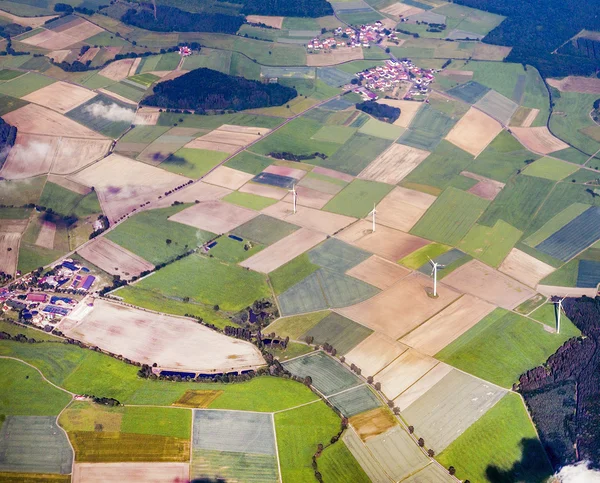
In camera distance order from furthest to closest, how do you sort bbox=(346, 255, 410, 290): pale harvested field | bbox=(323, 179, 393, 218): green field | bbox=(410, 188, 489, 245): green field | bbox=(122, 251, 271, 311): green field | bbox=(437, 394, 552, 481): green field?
1. bbox=(323, 179, 393, 218): green field
2. bbox=(410, 188, 489, 245): green field
3. bbox=(346, 255, 410, 290): pale harvested field
4. bbox=(122, 251, 271, 311): green field
5. bbox=(437, 394, 552, 481): green field

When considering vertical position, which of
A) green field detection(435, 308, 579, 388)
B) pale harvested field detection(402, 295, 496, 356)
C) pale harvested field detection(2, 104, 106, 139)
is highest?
green field detection(435, 308, 579, 388)

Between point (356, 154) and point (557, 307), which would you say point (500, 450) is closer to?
point (557, 307)

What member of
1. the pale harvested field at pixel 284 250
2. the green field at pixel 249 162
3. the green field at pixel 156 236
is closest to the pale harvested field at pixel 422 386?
the pale harvested field at pixel 284 250

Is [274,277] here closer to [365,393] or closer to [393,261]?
[393,261]

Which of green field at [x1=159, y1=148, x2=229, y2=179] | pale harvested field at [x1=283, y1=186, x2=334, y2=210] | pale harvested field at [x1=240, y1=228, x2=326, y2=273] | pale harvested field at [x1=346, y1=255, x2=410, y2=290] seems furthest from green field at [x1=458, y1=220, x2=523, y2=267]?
green field at [x1=159, y1=148, x2=229, y2=179]

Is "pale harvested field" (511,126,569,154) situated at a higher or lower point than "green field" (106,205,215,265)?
higher

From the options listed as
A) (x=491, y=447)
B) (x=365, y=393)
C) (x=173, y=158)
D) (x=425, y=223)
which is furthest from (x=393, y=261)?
(x=173, y=158)

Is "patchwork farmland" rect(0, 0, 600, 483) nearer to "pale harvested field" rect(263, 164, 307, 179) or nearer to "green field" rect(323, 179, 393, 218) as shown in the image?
"pale harvested field" rect(263, 164, 307, 179)
